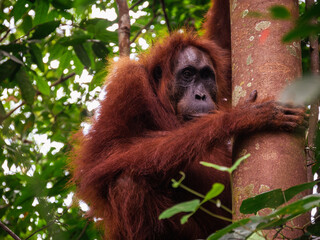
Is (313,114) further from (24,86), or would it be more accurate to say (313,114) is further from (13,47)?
(13,47)

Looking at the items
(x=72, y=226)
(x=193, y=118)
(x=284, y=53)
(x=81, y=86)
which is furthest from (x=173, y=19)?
(x=284, y=53)

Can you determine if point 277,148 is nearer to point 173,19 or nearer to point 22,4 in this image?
point 22,4

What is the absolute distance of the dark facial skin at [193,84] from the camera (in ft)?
12.5

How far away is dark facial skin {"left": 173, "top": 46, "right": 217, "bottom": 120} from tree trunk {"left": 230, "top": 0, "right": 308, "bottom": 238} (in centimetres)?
109

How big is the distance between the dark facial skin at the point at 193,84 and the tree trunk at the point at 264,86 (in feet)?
3.59

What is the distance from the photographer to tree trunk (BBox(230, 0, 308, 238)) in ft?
6.92

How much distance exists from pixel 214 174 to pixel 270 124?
123 centimetres

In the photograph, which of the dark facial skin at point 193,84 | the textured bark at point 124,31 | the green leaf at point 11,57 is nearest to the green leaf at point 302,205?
the green leaf at point 11,57

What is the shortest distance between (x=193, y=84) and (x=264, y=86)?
5.69 feet

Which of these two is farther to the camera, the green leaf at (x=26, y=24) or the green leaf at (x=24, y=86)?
the green leaf at (x=26, y=24)

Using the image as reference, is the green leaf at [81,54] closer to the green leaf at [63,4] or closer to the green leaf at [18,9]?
the green leaf at [63,4]

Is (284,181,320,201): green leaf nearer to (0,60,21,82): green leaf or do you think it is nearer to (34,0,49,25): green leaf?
(0,60,21,82): green leaf

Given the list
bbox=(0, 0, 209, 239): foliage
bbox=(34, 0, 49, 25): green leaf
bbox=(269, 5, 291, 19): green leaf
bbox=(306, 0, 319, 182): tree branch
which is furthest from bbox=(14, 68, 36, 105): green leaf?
bbox=(269, 5, 291, 19): green leaf

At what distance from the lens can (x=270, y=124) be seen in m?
2.42
